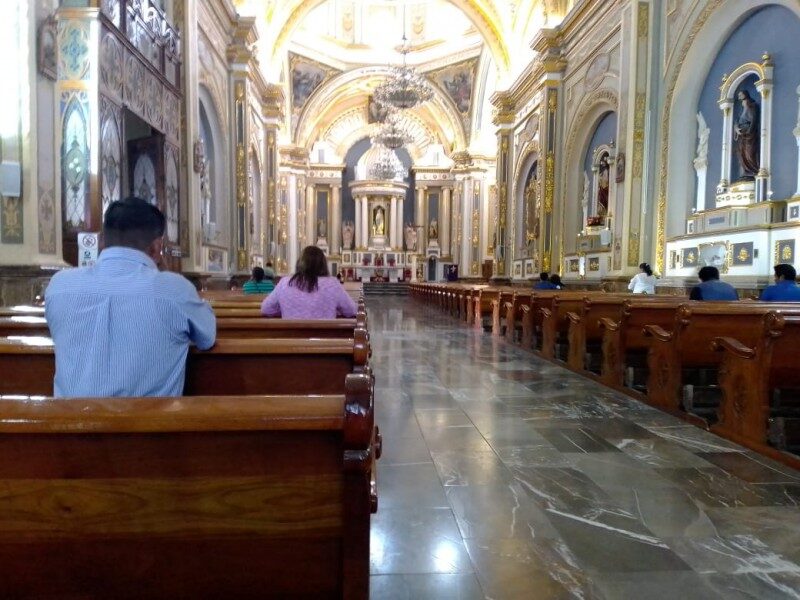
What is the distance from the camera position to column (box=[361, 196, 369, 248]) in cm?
2693

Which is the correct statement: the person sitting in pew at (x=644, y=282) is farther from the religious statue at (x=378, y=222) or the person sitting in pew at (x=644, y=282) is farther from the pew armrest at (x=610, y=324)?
the religious statue at (x=378, y=222)

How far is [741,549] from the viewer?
2.02 metres

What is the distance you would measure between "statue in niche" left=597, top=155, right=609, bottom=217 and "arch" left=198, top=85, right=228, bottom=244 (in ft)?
25.3

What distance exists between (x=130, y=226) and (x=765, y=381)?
3.16 meters

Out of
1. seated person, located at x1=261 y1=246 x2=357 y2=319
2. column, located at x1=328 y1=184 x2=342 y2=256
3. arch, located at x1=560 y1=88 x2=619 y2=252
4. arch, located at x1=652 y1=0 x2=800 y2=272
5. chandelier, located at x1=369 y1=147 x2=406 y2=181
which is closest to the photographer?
seated person, located at x1=261 y1=246 x2=357 y2=319

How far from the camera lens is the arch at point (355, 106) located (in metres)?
23.7

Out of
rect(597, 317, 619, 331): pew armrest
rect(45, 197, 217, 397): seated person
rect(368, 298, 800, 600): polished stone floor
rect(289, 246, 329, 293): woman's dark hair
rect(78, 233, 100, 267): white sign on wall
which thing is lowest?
rect(368, 298, 800, 600): polished stone floor

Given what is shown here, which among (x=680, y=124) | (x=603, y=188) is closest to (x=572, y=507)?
(x=680, y=124)

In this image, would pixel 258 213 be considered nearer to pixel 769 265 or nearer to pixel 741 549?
pixel 769 265

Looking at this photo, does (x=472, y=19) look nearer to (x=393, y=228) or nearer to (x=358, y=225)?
(x=393, y=228)

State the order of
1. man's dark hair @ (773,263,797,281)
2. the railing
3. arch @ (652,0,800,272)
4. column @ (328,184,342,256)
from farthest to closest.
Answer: column @ (328,184,342,256)
arch @ (652,0,800,272)
the railing
man's dark hair @ (773,263,797,281)

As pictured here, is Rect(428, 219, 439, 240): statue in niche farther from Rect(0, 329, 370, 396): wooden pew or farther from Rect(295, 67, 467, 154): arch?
Rect(0, 329, 370, 396): wooden pew

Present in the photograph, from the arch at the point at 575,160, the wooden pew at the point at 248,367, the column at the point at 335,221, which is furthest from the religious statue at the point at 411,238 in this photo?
the wooden pew at the point at 248,367

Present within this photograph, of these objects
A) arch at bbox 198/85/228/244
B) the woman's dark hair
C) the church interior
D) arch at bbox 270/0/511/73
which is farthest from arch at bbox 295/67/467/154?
the woman's dark hair
